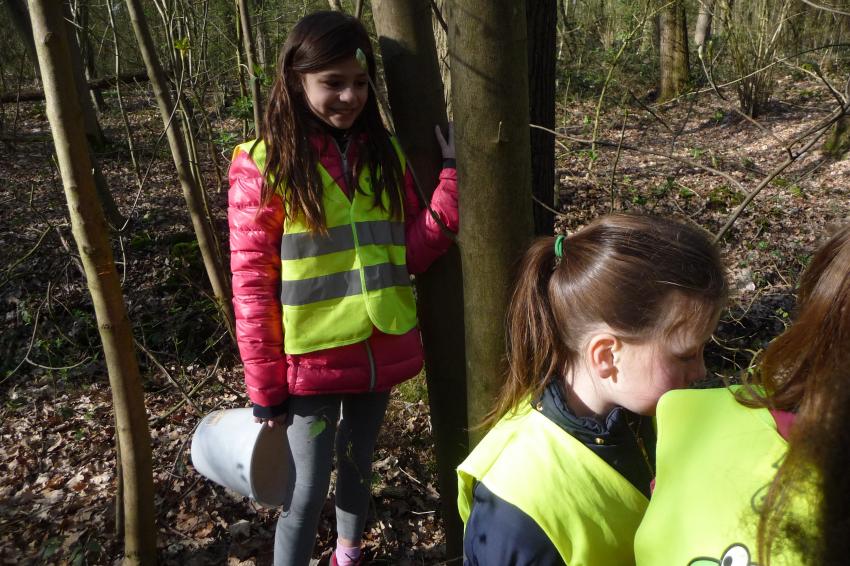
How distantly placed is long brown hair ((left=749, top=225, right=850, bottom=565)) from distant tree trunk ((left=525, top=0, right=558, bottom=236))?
1350 mm

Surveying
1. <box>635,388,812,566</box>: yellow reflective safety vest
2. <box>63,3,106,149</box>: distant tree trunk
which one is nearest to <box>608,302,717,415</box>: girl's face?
<box>635,388,812,566</box>: yellow reflective safety vest

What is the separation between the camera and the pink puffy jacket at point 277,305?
1818mm

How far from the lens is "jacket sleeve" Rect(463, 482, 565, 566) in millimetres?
1101

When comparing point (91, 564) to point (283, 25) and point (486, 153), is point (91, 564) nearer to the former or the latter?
point (486, 153)

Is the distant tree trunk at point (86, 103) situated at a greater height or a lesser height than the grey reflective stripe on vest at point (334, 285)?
greater

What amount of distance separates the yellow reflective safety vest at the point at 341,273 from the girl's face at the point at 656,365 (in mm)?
843

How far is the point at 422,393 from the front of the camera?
3.52m

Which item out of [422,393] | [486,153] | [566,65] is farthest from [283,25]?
[486,153]

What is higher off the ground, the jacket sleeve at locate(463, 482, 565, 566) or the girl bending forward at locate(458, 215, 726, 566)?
the girl bending forward at locate(458, 215, 726, 566)

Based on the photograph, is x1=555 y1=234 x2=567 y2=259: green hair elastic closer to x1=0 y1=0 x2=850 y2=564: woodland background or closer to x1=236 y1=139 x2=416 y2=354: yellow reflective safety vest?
x1=0 y1=0 x2=850 y2=564: woodland background

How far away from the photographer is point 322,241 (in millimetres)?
1840

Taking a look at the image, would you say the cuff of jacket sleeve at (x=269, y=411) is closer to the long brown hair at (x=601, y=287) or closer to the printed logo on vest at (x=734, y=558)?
the long brown hair at (x=601, y=287)

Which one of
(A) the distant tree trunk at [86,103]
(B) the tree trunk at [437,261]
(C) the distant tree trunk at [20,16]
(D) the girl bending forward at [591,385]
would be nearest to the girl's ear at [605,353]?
(D) the girl bending forward at [591,385]

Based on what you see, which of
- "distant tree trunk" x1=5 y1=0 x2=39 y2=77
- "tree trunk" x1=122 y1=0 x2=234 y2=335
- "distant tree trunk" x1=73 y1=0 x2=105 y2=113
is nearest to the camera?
"tree trunk" x1=122 y1=0 x2=234 y2=335
